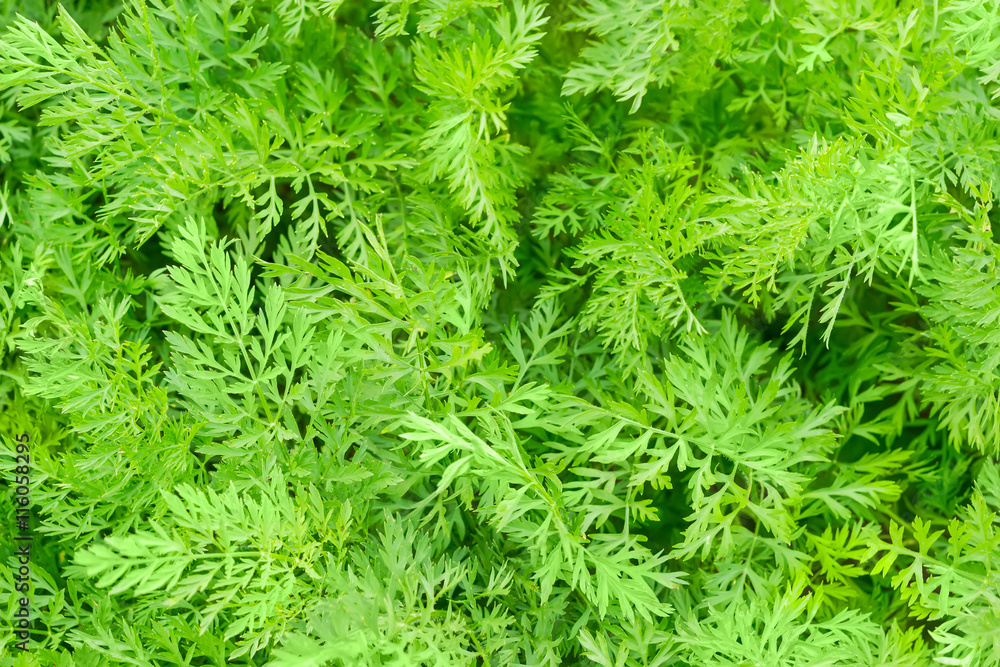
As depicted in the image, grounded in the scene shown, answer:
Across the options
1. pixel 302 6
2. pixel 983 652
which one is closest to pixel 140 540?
pixel 302 6

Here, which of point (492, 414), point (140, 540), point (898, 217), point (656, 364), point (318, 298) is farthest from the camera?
point (656, 364)

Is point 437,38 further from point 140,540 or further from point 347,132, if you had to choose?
point 140,540

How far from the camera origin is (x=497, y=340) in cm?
147

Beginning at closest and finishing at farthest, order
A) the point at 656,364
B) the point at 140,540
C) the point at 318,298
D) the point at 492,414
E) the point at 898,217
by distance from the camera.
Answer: the point at 140,540, the point at 318,298, the point at 492,414, the point at 898,217, the point at 656,364

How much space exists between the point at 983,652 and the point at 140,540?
3.96ft

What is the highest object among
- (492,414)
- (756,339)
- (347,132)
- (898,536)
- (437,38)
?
(437,38)

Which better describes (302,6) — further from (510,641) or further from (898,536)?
(898,536)

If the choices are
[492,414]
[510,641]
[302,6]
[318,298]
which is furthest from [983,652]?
[302,6]

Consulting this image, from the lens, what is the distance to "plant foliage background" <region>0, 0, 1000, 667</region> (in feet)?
3.47

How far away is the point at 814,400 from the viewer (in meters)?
1.45

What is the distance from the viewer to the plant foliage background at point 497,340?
3.47 ft

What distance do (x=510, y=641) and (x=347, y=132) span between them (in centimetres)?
87

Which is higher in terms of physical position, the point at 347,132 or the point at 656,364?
the point at 347,132

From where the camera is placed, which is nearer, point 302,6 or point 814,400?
point 302,6
